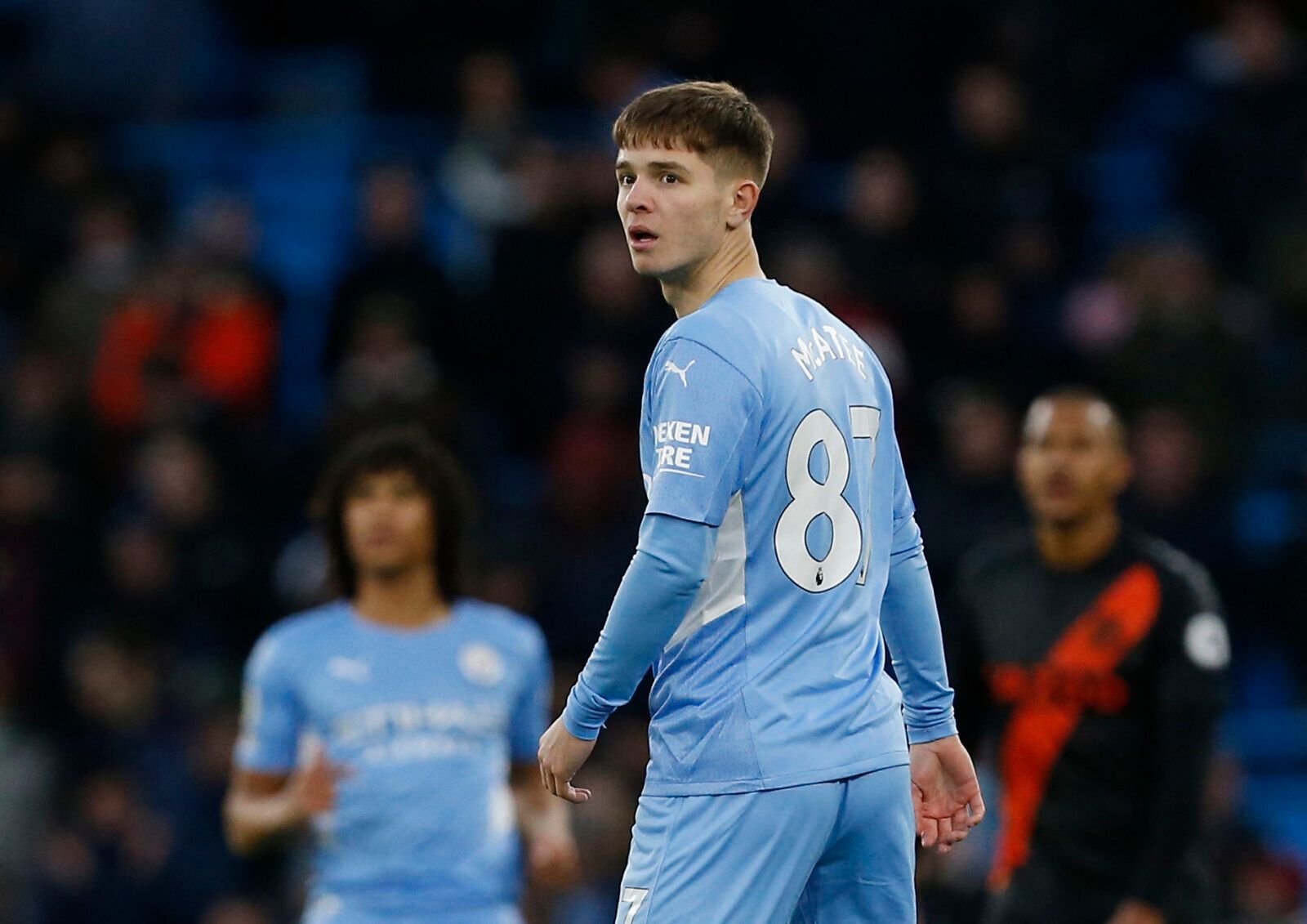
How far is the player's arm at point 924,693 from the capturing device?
4.65 metres

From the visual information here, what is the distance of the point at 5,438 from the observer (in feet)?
40.0

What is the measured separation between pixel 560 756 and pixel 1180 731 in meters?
2.57

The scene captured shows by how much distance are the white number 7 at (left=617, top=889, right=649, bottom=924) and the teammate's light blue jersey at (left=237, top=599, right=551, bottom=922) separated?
6.40 ft

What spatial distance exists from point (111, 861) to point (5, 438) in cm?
285

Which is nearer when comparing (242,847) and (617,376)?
(242,847)

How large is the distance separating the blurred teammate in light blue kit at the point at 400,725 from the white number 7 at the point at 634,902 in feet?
6.20

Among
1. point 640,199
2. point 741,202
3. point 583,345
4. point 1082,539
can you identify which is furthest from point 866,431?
point 583,345

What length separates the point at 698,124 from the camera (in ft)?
14.4

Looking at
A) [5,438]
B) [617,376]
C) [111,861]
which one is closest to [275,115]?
[5,438]

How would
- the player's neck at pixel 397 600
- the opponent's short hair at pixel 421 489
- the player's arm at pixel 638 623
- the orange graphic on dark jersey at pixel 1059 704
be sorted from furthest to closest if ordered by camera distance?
the opponent's short hair at pixel 421 489 < the player's neck at pixel 397 600 < the orange graphic on dark jersey at pixel 1059 704 < the player's arm at pixel 638 623

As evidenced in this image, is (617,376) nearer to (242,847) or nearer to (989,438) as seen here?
(989,438)

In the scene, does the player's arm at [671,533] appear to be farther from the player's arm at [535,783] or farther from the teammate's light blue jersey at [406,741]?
the player's arm at [535,783]

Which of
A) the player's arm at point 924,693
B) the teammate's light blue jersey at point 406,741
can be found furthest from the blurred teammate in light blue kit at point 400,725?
the player's arm at point 924,693

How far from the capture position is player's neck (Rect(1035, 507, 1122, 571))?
21.3ft
